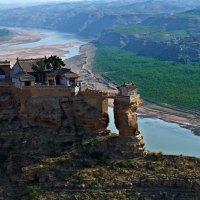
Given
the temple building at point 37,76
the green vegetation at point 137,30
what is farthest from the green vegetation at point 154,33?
the temple building at point 37,76

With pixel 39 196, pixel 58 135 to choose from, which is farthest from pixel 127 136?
pixel 39 196

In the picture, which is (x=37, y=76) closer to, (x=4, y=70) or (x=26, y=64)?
(x=26, y=64)

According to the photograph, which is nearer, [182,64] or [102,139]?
[102,139]

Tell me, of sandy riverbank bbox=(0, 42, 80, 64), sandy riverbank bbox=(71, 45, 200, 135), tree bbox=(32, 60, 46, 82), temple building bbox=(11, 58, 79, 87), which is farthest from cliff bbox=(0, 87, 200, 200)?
sandy riverbank bbox=(0, 42, 80, 64)

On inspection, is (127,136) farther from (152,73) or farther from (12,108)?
(152,73)

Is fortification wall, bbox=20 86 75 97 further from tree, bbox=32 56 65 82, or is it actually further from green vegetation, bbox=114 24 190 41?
green vegetation, bbox=114 24 190 41

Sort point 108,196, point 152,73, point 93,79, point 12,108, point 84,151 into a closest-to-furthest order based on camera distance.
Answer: point 108,196
point 84,151
point 12,108
point 93,79
point 152,73

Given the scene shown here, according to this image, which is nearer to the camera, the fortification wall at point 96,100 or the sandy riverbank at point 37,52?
the fortification wall at point 96,100

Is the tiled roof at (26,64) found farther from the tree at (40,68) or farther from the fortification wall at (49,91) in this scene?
the fortification wall at (49,91)
